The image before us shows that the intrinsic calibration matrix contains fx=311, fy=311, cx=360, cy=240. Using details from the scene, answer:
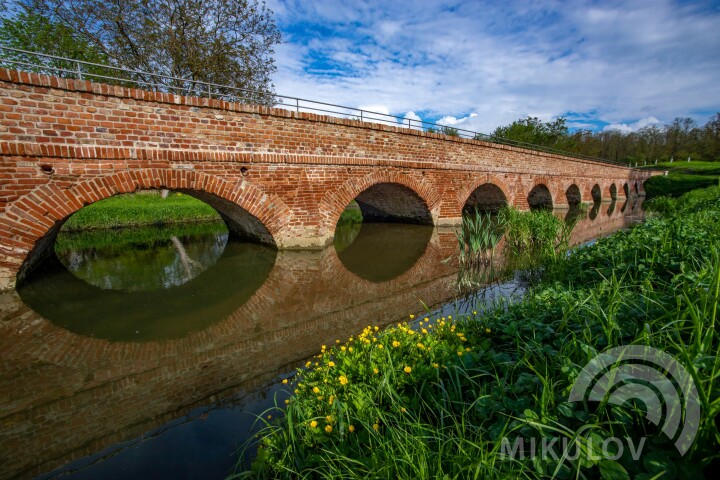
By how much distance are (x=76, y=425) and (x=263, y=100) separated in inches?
618

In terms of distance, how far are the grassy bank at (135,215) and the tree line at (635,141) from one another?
3705cm

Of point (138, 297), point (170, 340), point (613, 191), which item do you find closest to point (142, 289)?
point (138, 297)

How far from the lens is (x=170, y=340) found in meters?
3.84

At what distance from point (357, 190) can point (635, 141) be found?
7013 centimetres

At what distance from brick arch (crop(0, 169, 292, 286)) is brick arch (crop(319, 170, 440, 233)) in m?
2.27

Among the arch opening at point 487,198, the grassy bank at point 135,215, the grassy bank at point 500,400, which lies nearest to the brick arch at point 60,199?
the grassy bank at point 500,400

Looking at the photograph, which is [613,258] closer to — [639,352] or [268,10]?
[639,352]

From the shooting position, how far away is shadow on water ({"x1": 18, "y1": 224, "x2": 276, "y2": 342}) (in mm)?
4316

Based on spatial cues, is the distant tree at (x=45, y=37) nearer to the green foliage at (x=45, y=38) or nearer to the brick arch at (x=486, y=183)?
the green foliage at (x=45, y=38)

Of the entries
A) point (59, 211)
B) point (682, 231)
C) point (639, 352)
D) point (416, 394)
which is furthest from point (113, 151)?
point (682, 231)

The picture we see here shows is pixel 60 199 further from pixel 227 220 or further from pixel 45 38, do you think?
pixel 45 38

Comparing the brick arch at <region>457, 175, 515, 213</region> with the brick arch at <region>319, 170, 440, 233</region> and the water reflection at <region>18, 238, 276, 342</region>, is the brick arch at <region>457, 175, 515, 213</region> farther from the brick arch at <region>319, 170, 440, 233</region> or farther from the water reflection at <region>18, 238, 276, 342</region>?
the water reflection at <region>18, 238, 276, 342</region>

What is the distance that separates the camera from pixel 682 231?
414cm

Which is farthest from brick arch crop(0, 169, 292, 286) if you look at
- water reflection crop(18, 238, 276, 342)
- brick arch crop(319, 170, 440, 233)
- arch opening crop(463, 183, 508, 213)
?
arch opening crop(463, 183, 508, 213)
